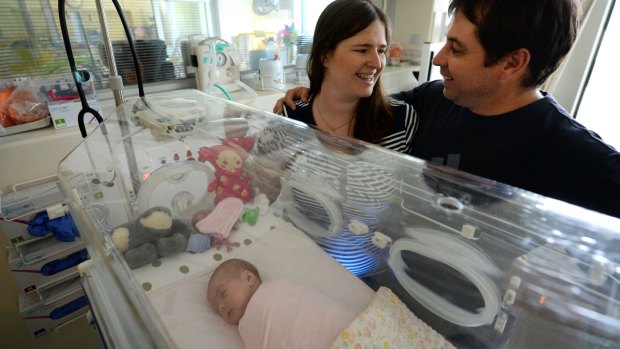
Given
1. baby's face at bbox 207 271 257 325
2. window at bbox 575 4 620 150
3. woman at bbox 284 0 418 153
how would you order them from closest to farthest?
baby's face at bbox 207 271 257 325 → woman at bbox 284 0 418 153 → window at bbox 575 4 620 150

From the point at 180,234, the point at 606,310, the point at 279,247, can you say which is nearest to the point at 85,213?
the point at 180,234

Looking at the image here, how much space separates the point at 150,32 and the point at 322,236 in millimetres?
1522

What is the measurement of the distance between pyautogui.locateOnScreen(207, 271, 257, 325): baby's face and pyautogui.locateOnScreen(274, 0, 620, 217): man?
74 centimetres

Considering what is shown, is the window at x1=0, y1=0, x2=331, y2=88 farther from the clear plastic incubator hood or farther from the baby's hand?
the baby's hand

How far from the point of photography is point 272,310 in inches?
35.7

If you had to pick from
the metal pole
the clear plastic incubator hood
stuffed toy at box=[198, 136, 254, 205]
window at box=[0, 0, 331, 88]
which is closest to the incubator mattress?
the clear plastic incubator hood

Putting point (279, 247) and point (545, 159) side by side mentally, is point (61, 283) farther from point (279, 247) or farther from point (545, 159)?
point (545, 159)

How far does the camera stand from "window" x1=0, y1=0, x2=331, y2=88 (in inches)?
58.5

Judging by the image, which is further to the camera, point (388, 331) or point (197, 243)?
point (197, 243)

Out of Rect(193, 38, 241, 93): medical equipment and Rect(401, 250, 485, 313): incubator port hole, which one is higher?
Rect(193, 38, 241, 93): medical equipment

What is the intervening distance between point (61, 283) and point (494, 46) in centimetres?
189

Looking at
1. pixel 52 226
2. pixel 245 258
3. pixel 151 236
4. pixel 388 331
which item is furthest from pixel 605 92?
pixel 52 226

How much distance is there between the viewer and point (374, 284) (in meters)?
1.04

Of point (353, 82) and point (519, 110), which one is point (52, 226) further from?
point (519, 110)
